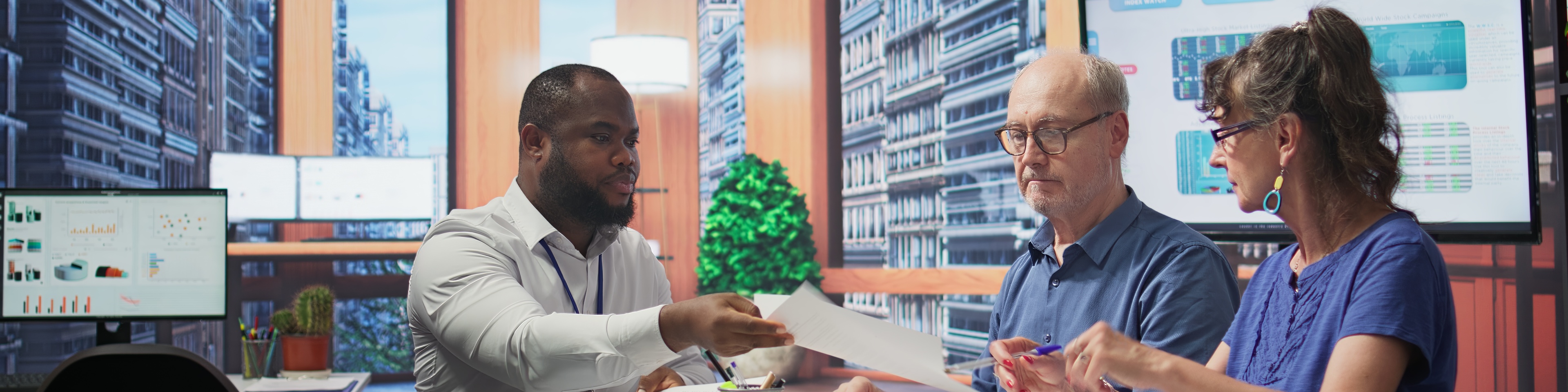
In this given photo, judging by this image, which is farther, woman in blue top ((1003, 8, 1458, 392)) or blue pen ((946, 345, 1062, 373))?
blue pen ((946, 345, 1062, 373))

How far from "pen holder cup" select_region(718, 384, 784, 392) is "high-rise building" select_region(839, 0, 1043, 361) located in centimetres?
326

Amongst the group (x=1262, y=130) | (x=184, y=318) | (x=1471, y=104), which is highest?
(x=1471, y=104)

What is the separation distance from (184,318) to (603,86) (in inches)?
63.8

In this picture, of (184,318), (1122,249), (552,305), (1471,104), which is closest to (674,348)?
(552,305)

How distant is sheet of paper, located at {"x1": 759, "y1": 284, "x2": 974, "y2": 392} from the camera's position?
1.09 meters

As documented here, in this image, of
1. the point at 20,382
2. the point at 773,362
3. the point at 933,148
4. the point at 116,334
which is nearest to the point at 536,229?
the point at 20,382

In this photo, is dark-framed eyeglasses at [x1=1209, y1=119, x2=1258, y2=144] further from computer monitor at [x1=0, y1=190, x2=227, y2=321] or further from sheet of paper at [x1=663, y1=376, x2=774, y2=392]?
computer monitor at [x1=0, y1=190, x2=227, y2=321]

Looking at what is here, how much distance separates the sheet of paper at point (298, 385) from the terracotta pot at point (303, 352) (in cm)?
5

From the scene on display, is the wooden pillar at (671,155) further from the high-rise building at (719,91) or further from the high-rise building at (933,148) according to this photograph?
the high-rise building at (933,148)

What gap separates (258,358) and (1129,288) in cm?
226

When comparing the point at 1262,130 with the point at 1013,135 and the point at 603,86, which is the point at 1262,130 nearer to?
the point at 1013,135

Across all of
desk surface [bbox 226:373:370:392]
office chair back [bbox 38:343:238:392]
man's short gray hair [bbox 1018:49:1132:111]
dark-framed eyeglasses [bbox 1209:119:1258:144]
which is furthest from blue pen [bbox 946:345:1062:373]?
desk surface [bbox 226:373:370:392]

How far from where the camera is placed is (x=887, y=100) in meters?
4.99

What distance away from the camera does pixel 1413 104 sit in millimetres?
2303
